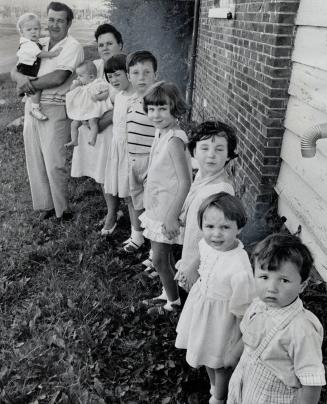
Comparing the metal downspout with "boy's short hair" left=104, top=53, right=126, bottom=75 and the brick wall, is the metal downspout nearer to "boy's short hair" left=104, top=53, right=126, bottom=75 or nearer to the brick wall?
the brick wall

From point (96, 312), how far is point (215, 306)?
146cm

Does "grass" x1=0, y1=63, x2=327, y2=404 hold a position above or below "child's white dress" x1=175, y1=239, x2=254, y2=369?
below

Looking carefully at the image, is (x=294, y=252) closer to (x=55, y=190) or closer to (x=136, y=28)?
(x=55, y=190)

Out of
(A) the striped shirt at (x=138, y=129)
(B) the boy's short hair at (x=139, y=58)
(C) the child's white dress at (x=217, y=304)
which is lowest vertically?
(C) the child's white dress at (x=217, y=304)

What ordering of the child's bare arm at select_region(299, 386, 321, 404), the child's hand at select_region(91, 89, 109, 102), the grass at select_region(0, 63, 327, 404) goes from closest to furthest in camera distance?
the child's bare arm at select_region(299, 386, 321, 404) → the grass at select_region(0, 63, 327, 404) → the child's hand at select_region(91, 89, 109, 102)

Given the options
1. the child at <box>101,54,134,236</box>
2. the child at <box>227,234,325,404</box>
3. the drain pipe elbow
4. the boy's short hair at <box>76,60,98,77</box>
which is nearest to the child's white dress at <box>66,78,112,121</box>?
the boy's short hair at <box>76,60,98,77</box>

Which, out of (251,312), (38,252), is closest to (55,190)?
(38,252)

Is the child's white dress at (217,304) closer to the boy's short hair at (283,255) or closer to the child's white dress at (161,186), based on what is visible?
the boy's short hair at (283,255)

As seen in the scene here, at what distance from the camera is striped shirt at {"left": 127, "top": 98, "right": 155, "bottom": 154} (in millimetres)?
3564

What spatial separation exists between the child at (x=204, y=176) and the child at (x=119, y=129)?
4.50ft

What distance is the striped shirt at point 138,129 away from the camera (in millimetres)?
3564

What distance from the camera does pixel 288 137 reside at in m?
3.59

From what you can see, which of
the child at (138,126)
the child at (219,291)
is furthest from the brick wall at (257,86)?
the child at (219,291)

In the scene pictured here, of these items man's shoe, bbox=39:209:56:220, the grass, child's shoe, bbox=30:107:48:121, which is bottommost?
man's shoe, bbox=39:209:56:220
